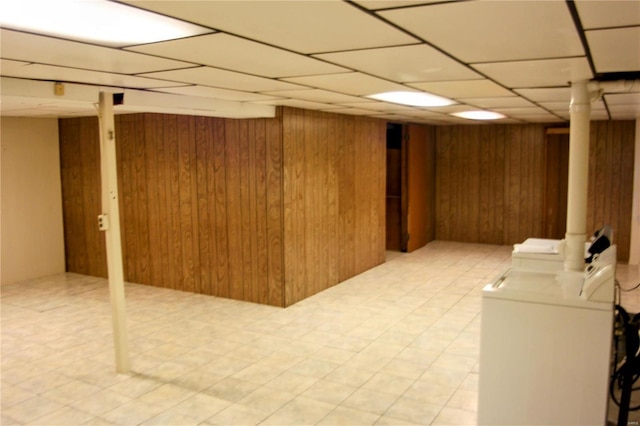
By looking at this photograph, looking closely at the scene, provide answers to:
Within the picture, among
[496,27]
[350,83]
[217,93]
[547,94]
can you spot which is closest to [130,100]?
[217,93]

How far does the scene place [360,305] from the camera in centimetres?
561

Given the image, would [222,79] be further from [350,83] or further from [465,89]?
[465,89]

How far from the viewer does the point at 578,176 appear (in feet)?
10.7

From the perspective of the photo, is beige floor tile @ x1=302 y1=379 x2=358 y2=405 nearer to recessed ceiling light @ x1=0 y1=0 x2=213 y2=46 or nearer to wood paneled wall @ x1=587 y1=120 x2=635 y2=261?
recessed ceiling light @ x1=0 y1=0 x2=213 y2=46

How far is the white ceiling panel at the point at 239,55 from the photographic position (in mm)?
2166

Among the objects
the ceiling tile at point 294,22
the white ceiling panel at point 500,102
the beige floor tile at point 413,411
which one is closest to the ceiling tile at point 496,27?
the ceiling tile at point 294,22

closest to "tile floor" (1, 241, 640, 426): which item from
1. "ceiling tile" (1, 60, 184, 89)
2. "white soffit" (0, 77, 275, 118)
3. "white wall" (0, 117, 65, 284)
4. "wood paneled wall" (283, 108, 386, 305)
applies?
"wood paneled wall" (283, 108, 386, 305)

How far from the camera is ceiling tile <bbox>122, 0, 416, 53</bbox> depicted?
163cm

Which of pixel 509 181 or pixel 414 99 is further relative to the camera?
pixel 509 181

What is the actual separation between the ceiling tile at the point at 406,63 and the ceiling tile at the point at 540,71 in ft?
0.47

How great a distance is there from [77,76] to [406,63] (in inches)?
78.4

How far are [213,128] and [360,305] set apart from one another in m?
2.57

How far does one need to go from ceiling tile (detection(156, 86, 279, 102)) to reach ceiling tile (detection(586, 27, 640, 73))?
98.4 inches

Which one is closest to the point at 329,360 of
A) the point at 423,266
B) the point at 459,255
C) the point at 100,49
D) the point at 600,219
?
the point at 100,49
